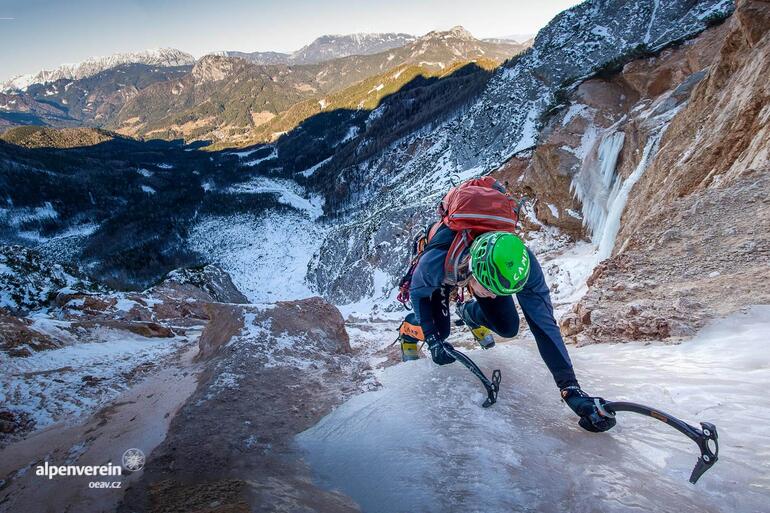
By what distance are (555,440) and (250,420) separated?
279 cm

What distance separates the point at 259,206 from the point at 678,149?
72.1 m

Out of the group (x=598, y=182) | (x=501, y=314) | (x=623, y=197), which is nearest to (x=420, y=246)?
(x=501, y=314)

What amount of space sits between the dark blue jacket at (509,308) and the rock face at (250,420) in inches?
56.3

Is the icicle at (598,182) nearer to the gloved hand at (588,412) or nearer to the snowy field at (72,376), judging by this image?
the gloved hand at (588,412)

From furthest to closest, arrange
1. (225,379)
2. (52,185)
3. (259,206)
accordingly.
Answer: (52,185) → (259,206) → (225,379)

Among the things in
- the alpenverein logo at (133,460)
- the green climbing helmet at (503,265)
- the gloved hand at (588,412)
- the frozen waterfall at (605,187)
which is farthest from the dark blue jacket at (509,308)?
the frozen waterfall at (605,187)

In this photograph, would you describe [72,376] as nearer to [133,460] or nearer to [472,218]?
[133,460]

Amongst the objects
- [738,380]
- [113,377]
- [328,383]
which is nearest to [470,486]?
[738,380]

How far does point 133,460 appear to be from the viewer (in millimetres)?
3170

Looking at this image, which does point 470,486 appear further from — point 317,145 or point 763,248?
point 317,145

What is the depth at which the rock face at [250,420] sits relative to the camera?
2.51m

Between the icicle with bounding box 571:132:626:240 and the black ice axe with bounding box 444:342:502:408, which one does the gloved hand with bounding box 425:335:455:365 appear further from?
the icicle with bounding box 571:132:626:240

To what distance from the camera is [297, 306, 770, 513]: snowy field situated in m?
2.19

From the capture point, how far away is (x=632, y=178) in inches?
487
